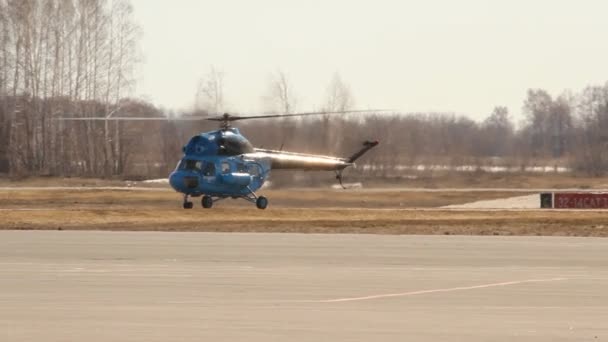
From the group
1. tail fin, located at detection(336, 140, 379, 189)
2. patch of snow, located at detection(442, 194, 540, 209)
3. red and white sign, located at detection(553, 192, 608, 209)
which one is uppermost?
tail fin, located at detection(336, 140, 379, 189)

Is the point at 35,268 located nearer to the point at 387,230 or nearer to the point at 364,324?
the point at 364,324

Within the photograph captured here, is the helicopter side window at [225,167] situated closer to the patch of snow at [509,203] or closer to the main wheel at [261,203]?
the main wheel at [261,203]

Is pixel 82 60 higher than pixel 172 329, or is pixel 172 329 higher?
pixel 82 60

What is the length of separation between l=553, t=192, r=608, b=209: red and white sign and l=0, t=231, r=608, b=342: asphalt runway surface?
2317cm

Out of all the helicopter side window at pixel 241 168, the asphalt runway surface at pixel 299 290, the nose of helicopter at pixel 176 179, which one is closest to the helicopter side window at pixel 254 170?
the helicopter side window at pixel 241 168

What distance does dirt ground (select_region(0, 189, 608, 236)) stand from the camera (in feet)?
127

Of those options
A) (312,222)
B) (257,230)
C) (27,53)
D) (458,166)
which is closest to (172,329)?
(257,230)

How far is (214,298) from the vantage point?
19109 mm

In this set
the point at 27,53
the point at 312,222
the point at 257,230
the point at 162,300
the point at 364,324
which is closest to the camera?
the point at 364,324

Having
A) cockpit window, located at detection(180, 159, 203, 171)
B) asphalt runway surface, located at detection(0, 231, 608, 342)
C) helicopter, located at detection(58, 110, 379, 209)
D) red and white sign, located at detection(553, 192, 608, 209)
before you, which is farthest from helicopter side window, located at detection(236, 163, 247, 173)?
asphalt runway surface, located at detection(0, 231, 608, 342)

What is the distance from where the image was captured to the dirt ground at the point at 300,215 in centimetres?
3875

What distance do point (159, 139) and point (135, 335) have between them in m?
83.2

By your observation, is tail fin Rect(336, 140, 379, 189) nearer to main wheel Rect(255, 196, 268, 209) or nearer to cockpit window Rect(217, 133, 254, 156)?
main wheel Rect(255, 196, 268, 209)

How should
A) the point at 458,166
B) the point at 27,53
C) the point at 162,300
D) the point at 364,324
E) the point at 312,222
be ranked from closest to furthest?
1. the point at 364,324
2. the point at 162,300
3. the point at 312,222
4. the point at 458,166
5. the point at 27,53
